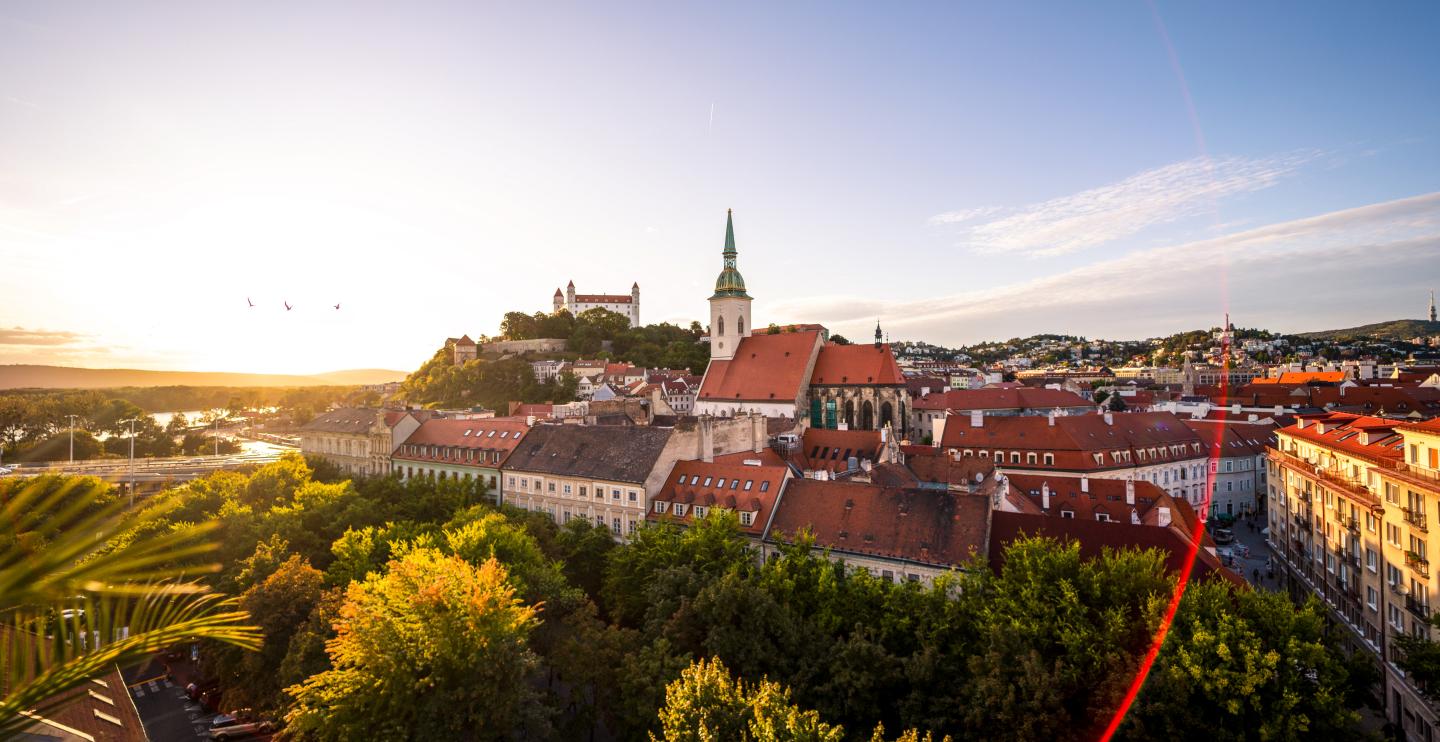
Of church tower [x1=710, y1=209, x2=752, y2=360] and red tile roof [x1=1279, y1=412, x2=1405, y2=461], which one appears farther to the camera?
church tower [x1=710, y1=209, x2=752, y2=360]

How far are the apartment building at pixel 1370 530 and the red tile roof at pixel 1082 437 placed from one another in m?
15.0

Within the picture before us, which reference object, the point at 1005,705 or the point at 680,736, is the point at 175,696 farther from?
the point at 1005,705

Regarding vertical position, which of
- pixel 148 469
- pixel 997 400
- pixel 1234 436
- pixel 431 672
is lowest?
pixel 431 672

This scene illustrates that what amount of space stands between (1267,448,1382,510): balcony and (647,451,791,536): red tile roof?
93.5 ft

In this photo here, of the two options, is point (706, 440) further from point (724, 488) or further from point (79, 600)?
point (79, 600)

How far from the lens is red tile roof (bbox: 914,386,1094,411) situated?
97.9 m

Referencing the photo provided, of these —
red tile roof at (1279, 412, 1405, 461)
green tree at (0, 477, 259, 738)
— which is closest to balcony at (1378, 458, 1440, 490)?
red tile roof at (1279, 412, 1405, 461)

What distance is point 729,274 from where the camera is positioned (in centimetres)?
10069

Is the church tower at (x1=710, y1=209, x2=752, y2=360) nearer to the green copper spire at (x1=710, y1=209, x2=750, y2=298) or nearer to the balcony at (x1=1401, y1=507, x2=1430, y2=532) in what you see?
the green copper spire at (x1=710, y1=209, x2=750, y2=298)

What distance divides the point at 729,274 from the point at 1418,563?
256 feet

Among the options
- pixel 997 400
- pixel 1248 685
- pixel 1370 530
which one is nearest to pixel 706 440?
pixel 1248 685

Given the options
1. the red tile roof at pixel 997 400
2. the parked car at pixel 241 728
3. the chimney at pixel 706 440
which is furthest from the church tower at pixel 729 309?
the parked car at pixel 241 728

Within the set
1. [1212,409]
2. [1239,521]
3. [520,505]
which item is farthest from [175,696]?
[1212,409]

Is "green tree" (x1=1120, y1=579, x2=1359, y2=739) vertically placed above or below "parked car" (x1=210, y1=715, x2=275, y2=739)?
above
